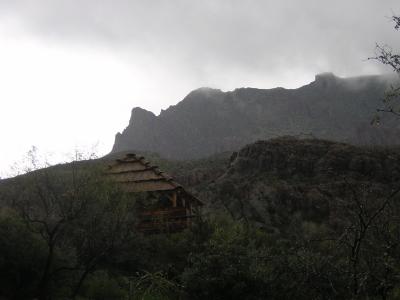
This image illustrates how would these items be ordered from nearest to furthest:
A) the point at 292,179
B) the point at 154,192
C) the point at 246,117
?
1. the point at 154,192
2. the point at 292,179
3. the point at 246,117

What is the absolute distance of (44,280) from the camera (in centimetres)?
1559

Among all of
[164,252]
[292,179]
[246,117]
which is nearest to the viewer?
[164,252]

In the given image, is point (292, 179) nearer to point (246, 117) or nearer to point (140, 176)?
point (140, 176)

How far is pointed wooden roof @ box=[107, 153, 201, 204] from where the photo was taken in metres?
27.5

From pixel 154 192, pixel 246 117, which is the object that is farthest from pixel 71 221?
pixel 246 117

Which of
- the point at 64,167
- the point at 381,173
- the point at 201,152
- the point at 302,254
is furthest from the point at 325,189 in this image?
the point at 201,152

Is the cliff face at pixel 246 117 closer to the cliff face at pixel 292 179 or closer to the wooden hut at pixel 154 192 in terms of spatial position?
the cliff face at pixel 292 179

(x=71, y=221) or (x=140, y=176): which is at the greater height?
(x=140, y=176)

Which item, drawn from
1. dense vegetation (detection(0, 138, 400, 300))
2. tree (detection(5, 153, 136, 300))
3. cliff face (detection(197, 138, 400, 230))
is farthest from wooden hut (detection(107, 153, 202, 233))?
cliff face (detection(197, 138, 400, 230))

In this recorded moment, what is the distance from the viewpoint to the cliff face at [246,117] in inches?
5743

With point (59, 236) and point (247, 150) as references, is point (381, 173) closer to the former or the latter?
point (247, 150)

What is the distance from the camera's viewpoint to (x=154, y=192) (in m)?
28.3

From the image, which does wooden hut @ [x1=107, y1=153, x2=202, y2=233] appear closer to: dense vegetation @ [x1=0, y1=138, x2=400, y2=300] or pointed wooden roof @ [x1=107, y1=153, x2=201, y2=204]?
pointed wooden roof @ [x1=107, y1=153, x2=201, y2=204]

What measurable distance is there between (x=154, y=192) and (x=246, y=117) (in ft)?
465
